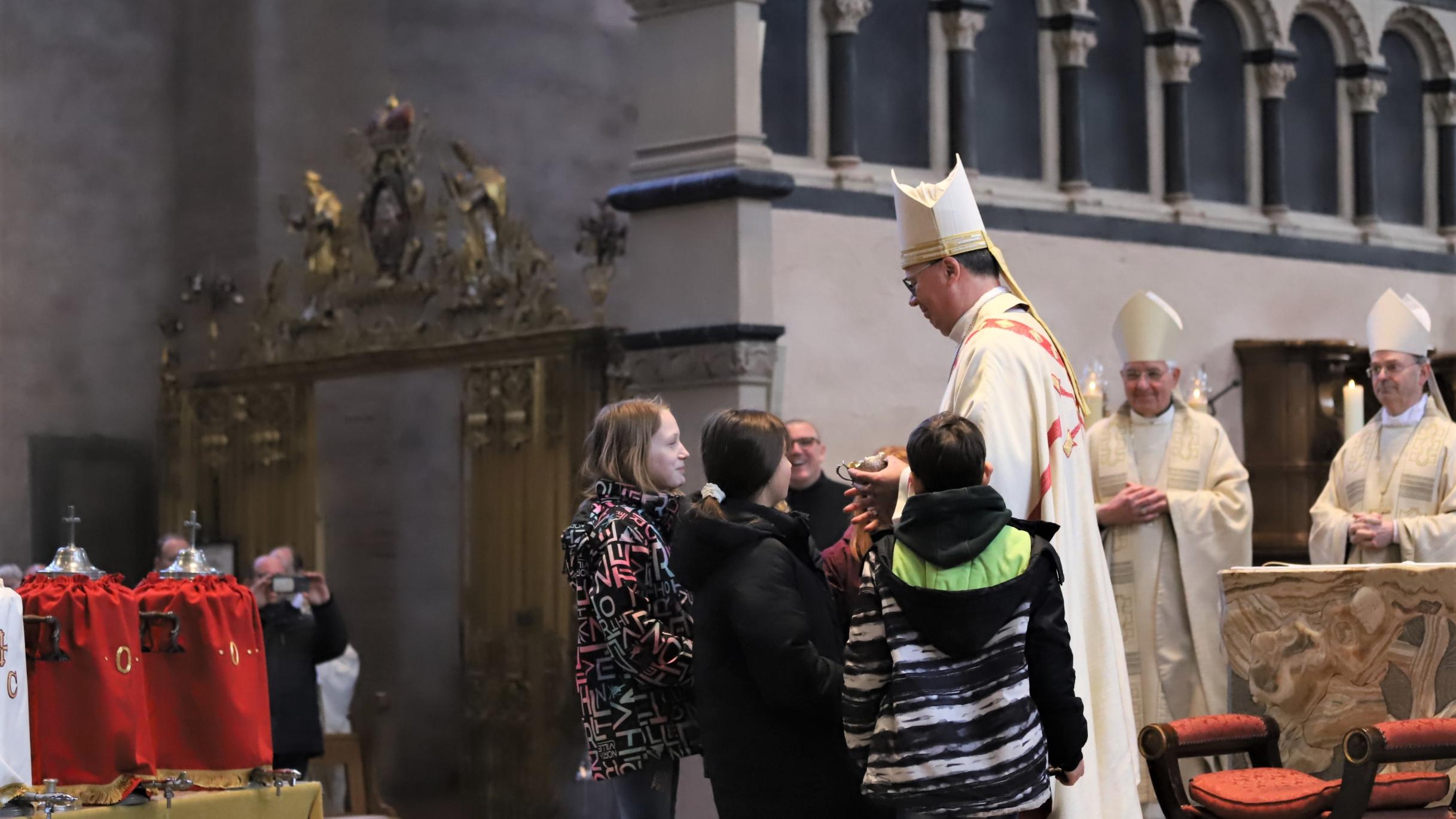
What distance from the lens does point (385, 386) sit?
9.30 meters

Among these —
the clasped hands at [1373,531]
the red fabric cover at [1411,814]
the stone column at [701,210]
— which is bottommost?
the red fabric cover at [1411,814]

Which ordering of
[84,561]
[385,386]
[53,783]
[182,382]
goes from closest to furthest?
1. [53,783]
2. [84,561]
3. [385,386]
4. [182,382]

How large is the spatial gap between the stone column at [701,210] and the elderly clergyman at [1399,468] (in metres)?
2.08

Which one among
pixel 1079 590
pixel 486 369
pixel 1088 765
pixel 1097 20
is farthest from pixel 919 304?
pixel 1097 20

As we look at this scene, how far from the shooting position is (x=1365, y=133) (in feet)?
31.2

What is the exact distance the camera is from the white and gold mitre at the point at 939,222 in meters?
4.10

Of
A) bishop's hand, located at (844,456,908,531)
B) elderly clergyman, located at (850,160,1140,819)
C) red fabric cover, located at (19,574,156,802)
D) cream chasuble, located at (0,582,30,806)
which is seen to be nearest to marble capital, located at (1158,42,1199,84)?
elderly clergyman, located at (850,160,1140,819)

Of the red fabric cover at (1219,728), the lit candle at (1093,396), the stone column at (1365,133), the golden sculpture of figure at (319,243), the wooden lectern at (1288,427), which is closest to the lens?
the red fabric cover at (1219,728)

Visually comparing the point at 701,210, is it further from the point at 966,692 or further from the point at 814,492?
the point at 966,692

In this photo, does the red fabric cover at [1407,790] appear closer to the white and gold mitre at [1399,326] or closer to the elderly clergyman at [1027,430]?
the elderly clergyman at [1027,430]

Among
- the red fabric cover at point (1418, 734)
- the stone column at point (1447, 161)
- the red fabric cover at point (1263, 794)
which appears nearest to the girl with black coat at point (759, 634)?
the red fabric cover at point (1263, 794)

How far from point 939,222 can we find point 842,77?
12.2 ft

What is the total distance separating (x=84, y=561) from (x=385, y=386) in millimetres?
5224

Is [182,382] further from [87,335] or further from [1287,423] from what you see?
[1287,423]
